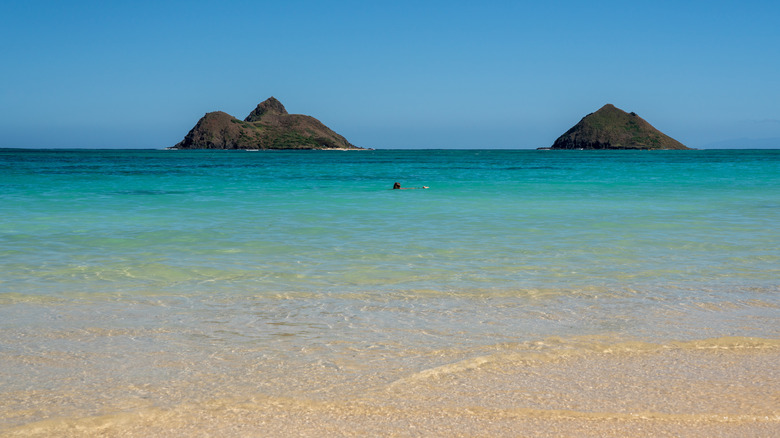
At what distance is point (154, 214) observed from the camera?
1712 centimetres

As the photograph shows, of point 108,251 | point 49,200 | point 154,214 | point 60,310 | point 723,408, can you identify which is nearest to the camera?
point 723,408

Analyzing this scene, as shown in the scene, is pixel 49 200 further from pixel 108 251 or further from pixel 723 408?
pixel 723 408

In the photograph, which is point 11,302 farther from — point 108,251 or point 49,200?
point 49,200

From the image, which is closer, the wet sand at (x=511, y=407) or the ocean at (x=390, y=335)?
the wet sand at (x=511, y=407)

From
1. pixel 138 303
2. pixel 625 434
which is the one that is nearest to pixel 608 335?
pixel 625 434

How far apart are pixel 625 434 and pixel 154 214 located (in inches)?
613

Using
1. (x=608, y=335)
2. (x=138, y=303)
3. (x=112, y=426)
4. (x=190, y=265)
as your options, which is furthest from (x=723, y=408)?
(x=190, y=265)

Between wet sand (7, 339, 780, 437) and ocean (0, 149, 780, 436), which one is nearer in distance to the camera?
wet sand (7, 339, 780, 437)

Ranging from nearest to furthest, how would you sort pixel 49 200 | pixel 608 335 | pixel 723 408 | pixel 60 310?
1. pixel 723 408
2. pixel 608 335
3. pixel 60 310
4. pixel 49 200

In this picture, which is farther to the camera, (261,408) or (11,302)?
(11,302)

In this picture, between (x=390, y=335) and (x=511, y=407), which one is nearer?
(x=511, y=407)

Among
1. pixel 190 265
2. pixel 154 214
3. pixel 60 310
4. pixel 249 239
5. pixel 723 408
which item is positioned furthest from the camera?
pixel 154 214

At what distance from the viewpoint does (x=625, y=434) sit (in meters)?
3.39

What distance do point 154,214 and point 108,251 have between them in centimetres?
705
